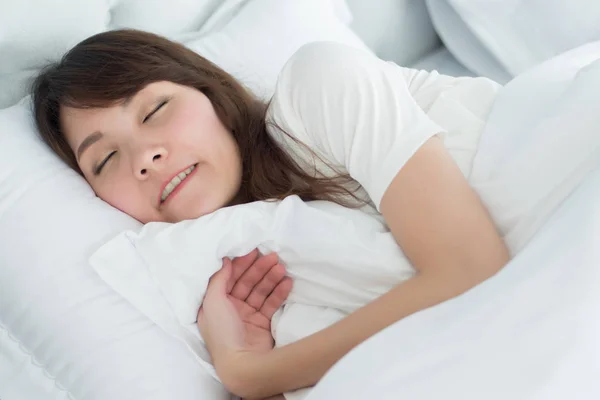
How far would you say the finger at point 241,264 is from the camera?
0.89 m

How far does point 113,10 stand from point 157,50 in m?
0.21

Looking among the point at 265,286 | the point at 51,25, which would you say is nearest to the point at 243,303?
the point at 265,286

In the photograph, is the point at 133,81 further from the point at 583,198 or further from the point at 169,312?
the point at 583,198

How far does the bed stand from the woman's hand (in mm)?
56

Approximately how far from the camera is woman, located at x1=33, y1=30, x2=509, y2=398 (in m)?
0.76

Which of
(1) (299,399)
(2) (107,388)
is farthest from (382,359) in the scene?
(2) (107,388)

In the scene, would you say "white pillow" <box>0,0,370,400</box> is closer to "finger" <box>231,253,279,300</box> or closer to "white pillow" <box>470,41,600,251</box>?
"finger" <box>231,253,279,300</box>

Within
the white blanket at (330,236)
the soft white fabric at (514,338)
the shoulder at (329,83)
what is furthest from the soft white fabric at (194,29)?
the soft white fabric at (514,338)

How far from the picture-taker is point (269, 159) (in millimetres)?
937

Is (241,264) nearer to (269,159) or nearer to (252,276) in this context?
(252,276)

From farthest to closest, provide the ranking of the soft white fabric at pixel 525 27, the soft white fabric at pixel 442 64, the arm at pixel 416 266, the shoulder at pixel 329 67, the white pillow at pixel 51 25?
1. the soft white fabric at pixel 442 64
2. the soft white fabric at pixel 525 27
3. the white pillow at pixel 51 25
4. the shoulder at pixel 329 67
5. the arm at pixel 416 266

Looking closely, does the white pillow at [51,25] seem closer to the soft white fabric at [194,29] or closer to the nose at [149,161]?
the soft white fabric at [194,29]

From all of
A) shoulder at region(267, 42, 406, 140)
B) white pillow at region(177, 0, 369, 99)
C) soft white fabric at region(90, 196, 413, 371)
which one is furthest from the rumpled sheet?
white pillow at region(177, 0, 369, 99)

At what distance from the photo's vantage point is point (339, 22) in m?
1.30
